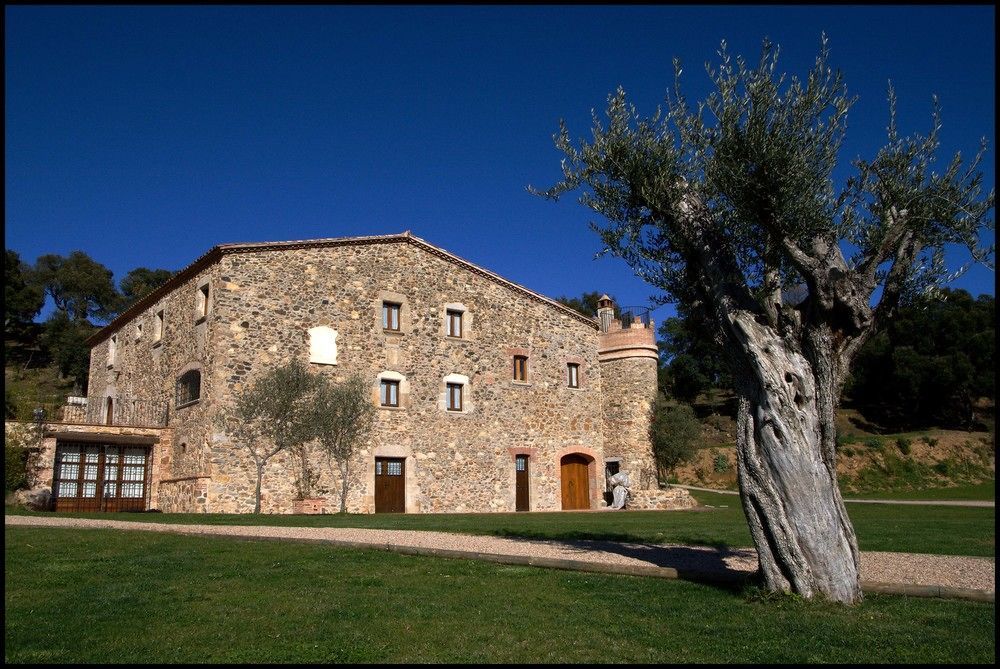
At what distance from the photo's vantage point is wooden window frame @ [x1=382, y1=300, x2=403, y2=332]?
25219 mm

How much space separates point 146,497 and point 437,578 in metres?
18.4

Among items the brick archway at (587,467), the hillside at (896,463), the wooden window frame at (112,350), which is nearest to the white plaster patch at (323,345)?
the brick archway at (587,467)

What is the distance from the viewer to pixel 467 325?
26.9 m

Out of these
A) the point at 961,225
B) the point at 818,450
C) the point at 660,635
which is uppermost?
the point at 961,225

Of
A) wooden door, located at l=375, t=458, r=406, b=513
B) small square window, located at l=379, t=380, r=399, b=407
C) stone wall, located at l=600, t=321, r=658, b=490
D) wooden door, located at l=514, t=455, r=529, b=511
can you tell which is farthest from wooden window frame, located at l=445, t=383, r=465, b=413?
stone wall, located at l=600, t=321, r=658, b=490

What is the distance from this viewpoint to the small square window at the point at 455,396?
2622cm

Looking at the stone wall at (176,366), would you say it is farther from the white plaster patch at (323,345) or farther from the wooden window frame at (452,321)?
the wooden window frame at (452,321)

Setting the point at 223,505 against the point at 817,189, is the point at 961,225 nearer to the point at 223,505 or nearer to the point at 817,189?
the point at 817,189

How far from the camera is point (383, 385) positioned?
2494 centimetres

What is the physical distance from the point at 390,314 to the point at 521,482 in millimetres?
7681

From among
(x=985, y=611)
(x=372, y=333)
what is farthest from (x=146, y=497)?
(x=985, y=611)

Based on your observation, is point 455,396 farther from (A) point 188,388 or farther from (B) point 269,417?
(A) point 188,388

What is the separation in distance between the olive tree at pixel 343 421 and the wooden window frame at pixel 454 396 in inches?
116

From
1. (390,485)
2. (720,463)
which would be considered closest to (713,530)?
(390,485)
